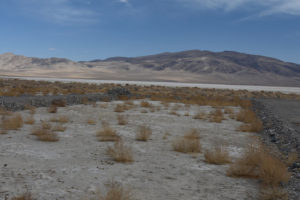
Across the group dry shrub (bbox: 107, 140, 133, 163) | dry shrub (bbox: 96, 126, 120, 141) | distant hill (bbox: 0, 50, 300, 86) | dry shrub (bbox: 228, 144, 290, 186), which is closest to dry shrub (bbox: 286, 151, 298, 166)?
dry shrub (bbox: 228, 144, 290, 186)

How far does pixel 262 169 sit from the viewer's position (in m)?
6.23

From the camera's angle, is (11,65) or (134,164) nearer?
(134,164)

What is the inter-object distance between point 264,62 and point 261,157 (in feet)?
676

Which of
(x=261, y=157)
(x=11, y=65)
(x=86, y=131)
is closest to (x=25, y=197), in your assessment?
(x=261, y=157)

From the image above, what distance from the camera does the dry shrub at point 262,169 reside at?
5.81 metres

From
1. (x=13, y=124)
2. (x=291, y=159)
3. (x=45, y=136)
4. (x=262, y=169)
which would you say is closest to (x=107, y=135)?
(x=45, y=136)

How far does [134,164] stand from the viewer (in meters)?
7.04

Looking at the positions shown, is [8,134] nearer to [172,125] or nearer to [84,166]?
[84,166]

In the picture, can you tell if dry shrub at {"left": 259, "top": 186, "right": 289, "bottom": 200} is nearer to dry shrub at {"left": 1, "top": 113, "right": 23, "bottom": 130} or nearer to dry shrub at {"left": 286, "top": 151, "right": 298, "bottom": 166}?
dry shrub at {"left": 286, "top": 151, "right": 298, "bottom": 166}

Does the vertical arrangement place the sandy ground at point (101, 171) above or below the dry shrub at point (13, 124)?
below

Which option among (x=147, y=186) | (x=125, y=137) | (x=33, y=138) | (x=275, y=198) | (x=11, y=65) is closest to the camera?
(x=275, y=198)

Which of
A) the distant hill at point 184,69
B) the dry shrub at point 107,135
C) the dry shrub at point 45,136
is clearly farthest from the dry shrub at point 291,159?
the distant hill at point 184,69

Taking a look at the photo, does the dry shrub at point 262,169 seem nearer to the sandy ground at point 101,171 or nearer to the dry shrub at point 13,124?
the sandy ground at point 101,171

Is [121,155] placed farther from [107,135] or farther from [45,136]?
[45,136]
